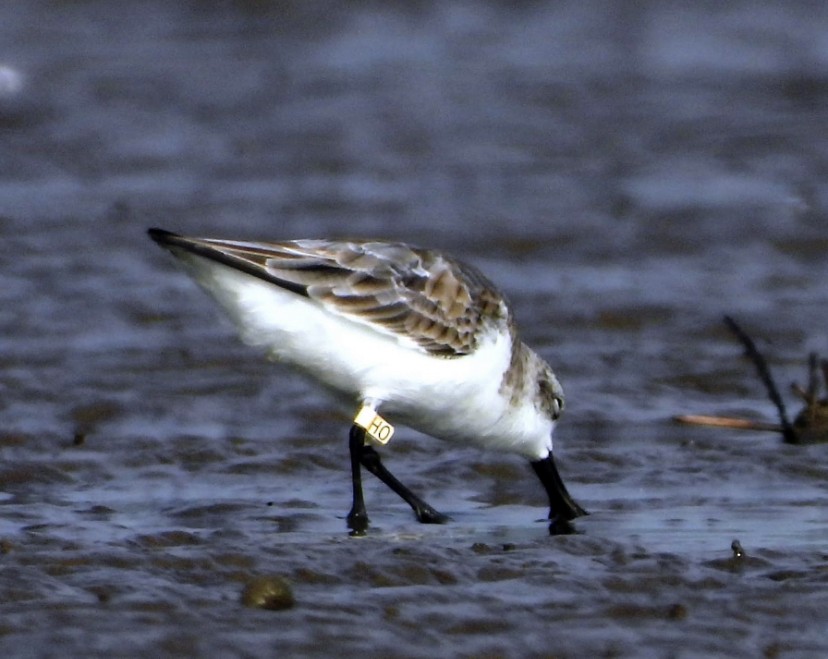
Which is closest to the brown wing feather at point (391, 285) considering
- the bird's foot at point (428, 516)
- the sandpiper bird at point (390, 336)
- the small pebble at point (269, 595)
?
the sandpiper bird at point (390, 336)

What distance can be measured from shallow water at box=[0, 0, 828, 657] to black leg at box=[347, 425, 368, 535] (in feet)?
0.26

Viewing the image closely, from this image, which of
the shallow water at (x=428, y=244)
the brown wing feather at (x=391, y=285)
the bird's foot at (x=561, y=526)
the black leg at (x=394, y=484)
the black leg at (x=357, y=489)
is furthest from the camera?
the black leg at (x=394, y=484)

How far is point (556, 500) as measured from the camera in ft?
23.8

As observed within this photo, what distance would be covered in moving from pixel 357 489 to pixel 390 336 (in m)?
0.61

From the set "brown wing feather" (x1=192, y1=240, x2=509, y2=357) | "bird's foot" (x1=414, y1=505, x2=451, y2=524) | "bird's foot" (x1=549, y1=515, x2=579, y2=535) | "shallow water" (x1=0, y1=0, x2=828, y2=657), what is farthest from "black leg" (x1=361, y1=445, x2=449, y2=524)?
"brown wing feather" (x1=192, y1=240, x2=509, y2=357)

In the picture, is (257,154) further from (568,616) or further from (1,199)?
(568,616)

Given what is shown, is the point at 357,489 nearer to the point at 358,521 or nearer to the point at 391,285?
the point at 358,521

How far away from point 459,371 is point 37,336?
3578mm

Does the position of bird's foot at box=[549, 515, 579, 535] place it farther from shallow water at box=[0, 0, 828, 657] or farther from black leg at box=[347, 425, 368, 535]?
black leg at box=[347, 425, 368, 535]

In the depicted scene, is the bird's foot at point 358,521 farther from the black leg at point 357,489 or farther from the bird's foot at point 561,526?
the bird's foot at point 561,526

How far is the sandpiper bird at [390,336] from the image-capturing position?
6.59m

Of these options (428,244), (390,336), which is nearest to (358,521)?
(390,336)

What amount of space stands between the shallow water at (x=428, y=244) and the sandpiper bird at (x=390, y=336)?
330 mm

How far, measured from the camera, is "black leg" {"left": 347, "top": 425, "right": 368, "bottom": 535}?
687cm
